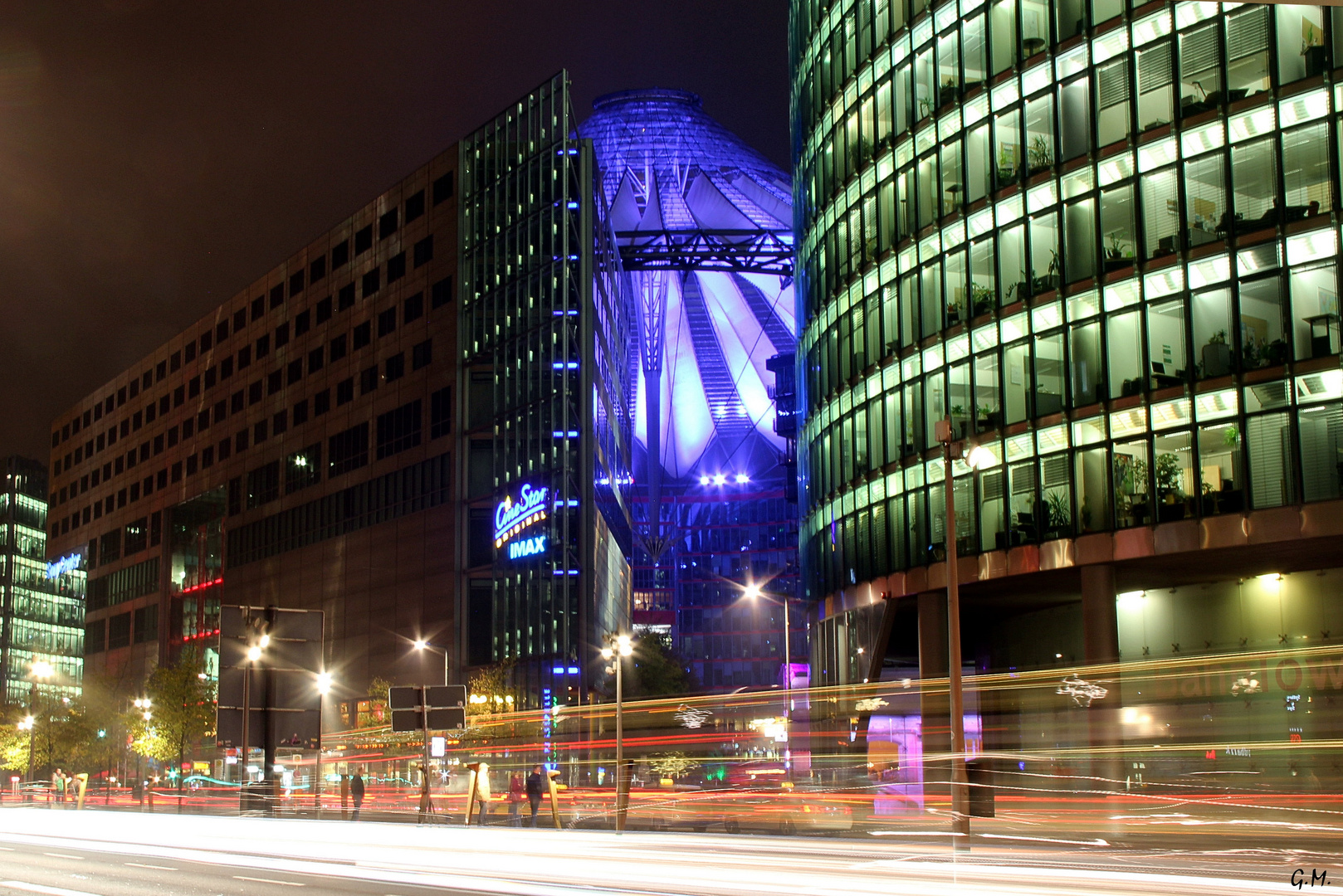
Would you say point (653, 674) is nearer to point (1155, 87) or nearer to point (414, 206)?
point (414, 206)

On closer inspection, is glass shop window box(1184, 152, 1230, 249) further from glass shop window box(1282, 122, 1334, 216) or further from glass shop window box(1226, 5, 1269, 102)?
glass shop window box(1226, 5, 1269, 102)

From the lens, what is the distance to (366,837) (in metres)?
27.7

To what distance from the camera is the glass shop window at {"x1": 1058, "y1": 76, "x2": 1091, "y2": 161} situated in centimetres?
4462

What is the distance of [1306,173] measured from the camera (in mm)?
39094

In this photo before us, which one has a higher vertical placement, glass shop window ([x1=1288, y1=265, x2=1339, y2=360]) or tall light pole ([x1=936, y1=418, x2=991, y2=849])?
glass shop window ([x1=1288, y1=265, x2=1339, y2=360])

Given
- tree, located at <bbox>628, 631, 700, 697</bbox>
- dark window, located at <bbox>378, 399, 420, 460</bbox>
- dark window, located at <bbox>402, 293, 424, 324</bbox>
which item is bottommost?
tree, located at <bbox>628, 631, 700, 697</bbox>

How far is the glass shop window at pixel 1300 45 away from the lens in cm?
3878

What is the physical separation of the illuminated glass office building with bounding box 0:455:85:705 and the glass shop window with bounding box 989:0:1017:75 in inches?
6308

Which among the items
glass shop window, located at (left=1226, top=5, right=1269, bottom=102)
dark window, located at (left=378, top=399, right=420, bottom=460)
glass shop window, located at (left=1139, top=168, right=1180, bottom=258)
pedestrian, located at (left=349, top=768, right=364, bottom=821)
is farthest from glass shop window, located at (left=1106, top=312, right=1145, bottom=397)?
dark window, located at (left=378, top=399, right=420, bottom=460)

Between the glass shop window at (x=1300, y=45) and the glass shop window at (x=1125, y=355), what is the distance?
830 cm

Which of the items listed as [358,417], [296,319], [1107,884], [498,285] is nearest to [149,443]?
[296,319]

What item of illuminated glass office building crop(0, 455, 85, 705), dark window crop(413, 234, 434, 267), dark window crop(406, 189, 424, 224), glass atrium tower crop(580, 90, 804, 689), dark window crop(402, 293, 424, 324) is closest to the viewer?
dark window crop(413, 234, 434, 267)

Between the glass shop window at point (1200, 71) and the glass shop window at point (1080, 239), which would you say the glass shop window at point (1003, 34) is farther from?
the glass shop window at point (1200, 71)

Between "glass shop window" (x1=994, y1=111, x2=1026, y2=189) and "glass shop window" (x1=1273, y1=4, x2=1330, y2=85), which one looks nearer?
"glass shop window" (x1=1273, y1=4, x2=1330, y2=85)
